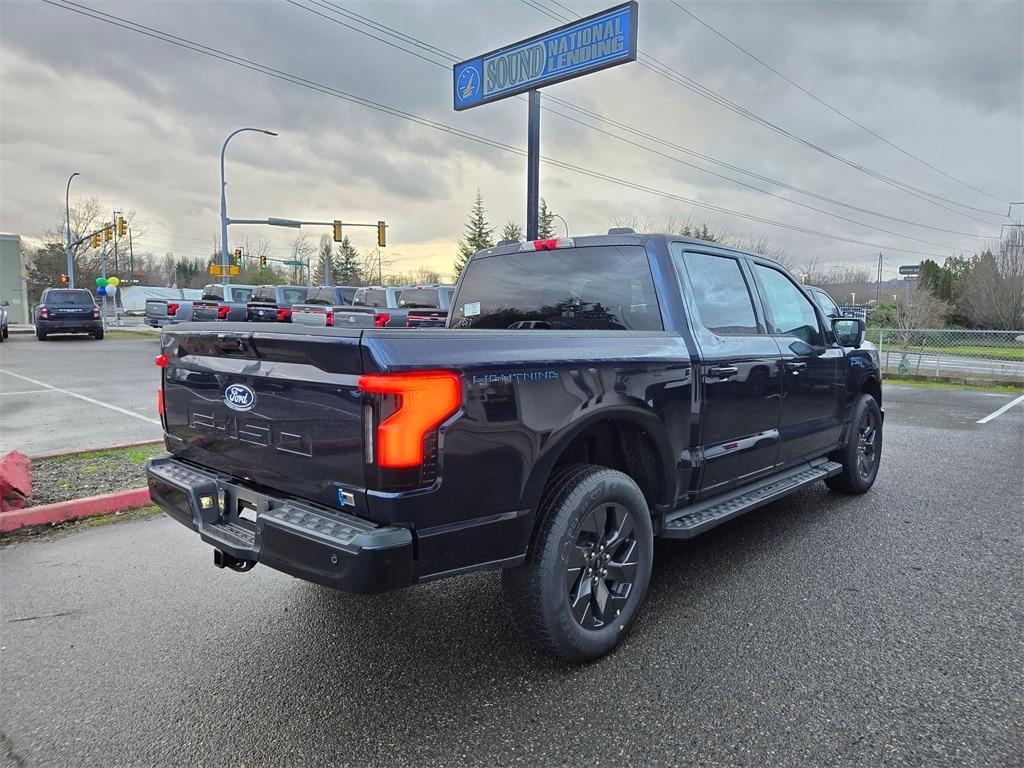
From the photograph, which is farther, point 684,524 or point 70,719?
point 684,524

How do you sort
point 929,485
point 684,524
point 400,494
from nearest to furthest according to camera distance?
point 400,494 < point 684,524 < point 929,485

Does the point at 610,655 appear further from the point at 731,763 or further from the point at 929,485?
the point at 929,485

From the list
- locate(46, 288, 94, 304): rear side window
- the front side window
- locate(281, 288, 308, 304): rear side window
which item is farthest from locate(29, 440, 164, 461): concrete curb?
locate(46, 288, 94, 304): rear side window

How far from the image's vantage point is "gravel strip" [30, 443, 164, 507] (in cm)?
501

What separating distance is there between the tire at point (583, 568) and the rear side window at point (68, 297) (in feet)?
85.7

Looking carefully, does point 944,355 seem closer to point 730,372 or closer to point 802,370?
point 802,370

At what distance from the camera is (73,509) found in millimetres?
4652

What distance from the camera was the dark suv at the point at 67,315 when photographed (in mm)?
22359

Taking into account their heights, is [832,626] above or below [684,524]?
below

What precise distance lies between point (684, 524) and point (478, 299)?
76.2 inches

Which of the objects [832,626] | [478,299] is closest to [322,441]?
[478,299]

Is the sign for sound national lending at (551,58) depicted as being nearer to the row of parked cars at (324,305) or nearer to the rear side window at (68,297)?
the row of parked cars at (324,305)

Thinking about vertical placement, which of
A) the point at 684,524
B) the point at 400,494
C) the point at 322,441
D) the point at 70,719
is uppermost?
the point at 322,441

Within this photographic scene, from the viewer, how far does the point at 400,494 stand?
219 centimetres
